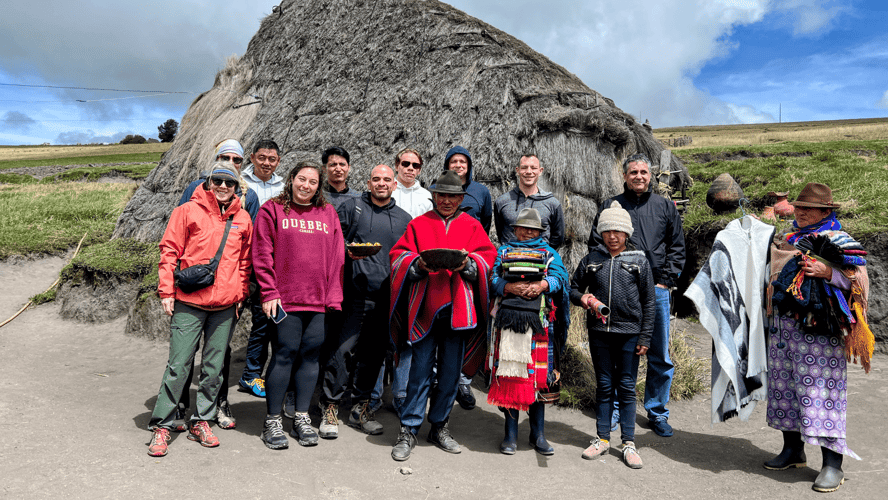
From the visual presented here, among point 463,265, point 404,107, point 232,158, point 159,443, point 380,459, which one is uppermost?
point 404,107

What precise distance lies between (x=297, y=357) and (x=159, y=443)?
963 mm

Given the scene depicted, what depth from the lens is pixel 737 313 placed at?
12.3 feet

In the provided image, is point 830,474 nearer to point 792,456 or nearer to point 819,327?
point 792,456

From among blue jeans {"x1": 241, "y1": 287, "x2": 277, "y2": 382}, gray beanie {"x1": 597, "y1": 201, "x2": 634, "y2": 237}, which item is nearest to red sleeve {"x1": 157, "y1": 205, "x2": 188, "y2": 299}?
blue jeans {"x1": 241, "y1": 287, "x2": 277, "y2": 382}

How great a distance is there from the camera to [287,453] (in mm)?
3582

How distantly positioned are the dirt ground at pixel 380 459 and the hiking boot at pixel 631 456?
0.05 meters

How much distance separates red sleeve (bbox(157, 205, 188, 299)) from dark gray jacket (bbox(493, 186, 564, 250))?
233 centimetres

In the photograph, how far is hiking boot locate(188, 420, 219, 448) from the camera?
3615 mm

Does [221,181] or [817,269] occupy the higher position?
[221,181]

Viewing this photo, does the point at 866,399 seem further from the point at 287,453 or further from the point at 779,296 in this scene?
the point at 287,453

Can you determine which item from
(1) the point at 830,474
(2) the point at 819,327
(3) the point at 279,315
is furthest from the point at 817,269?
(3) the point at 279,315

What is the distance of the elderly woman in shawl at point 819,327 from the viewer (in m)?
3.24

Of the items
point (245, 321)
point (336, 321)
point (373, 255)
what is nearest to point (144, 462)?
point (336, 321)

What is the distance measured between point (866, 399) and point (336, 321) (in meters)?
4.58
